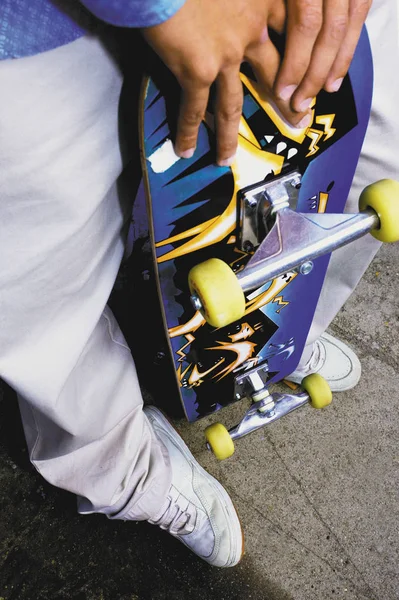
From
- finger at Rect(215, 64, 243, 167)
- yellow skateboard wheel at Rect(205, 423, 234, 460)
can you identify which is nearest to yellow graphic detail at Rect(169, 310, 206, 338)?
yellow skateboard wheel at Rect(205, 423, 234, 460)

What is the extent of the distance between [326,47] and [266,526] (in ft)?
3.58

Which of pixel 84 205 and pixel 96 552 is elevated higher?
pixel 84 205

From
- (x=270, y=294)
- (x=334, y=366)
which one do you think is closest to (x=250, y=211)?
(x=270, y=294)

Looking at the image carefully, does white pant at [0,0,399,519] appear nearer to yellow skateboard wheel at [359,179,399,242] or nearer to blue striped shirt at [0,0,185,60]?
blue striped shirt at [0,0,185,60]

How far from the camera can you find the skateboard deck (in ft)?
2.54

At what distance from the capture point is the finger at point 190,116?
2.02ft

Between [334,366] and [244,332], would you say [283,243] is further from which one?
[334,366]

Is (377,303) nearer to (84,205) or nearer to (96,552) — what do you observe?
(96,552)

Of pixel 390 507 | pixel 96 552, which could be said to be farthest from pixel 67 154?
pixel 390 507

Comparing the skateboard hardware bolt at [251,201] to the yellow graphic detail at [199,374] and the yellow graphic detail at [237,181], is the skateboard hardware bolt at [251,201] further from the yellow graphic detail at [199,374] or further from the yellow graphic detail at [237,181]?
the yellow graphic detail at [199,374]

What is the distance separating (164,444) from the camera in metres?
1.27

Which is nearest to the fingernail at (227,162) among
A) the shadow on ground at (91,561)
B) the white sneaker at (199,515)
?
the white sneaker at (199,515)

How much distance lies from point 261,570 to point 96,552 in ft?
1.30

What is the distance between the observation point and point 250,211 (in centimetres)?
90
